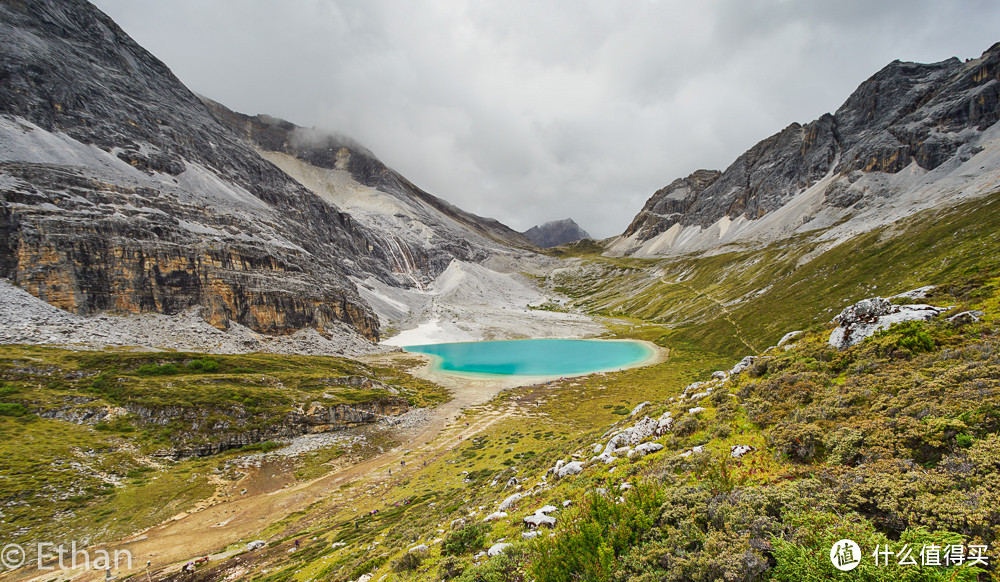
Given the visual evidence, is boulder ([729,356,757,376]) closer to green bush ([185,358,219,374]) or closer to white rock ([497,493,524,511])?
white rock ([497,493,524,511])

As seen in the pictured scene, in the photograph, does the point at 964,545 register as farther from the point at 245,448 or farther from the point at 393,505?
the point at 245,448

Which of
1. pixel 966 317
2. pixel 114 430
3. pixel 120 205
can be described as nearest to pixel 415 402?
pixel 114 430

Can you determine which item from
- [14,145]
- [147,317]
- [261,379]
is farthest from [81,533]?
[14,145]

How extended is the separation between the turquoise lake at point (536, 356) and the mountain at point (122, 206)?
3043 cm

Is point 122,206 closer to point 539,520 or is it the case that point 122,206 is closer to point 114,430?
point 114,430

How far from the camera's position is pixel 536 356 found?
8375cm

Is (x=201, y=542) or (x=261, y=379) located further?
(x=261, y=379)

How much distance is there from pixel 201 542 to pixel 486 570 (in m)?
20.3

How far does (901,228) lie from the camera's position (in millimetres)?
73625

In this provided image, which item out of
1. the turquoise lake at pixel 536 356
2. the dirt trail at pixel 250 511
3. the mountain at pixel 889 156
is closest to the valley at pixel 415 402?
the dirt trail at pixel 250 511

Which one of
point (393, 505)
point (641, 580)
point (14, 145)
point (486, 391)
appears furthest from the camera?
point (14, 145)

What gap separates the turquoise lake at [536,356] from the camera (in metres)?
68.1
